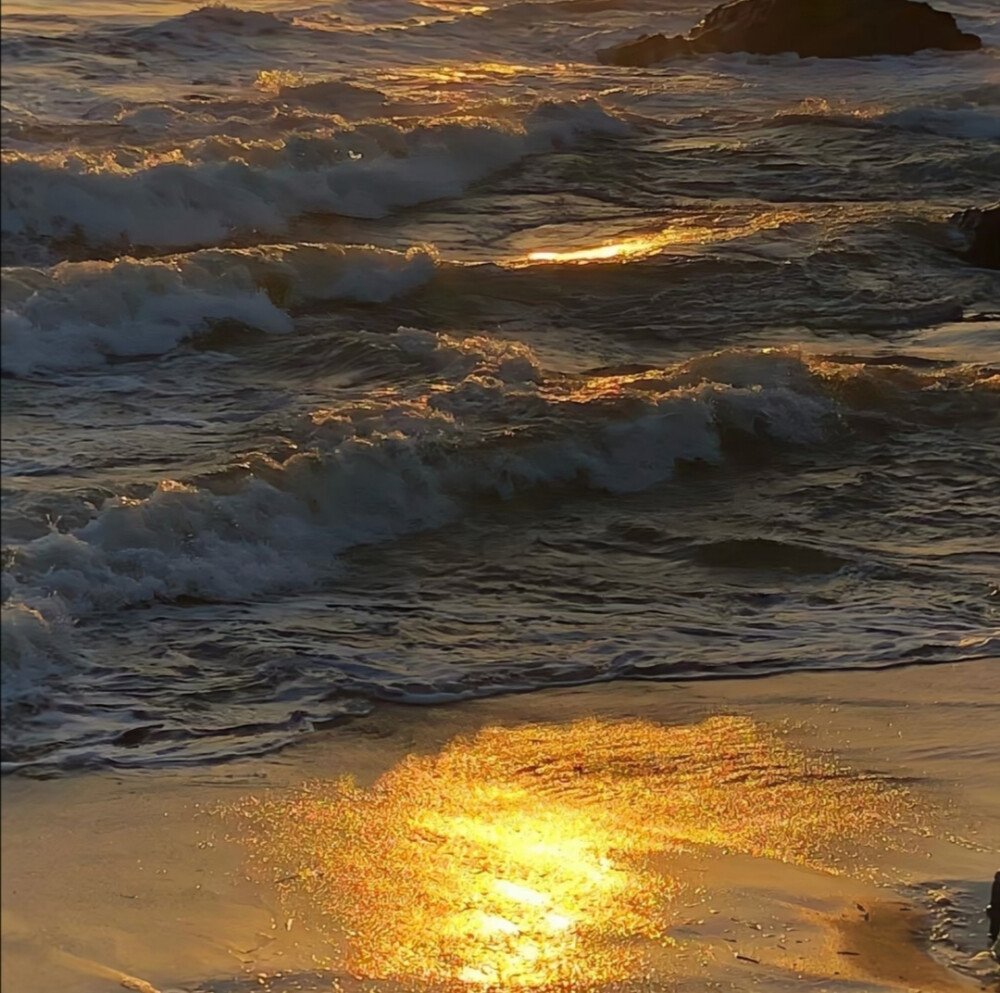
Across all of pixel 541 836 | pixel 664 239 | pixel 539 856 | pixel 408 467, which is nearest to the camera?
pixel 539 856

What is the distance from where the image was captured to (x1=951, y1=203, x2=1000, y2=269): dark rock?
12.0 m

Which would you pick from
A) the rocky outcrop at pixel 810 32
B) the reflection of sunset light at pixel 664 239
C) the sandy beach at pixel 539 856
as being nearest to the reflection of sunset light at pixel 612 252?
the reflection of sunset light at pixel 664 239

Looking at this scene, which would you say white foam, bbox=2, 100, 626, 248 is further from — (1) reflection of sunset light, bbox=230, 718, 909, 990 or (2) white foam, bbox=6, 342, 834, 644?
(1) reflection of sunset light, bbox=230, 718, 909, 990

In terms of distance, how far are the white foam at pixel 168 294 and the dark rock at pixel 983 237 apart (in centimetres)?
373

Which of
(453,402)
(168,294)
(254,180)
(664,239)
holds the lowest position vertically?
(453,402)

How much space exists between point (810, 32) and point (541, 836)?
18947mm

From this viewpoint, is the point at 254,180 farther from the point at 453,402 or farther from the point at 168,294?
the point at 453,402

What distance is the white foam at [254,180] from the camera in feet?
39.4

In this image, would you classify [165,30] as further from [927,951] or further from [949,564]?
[927,951]

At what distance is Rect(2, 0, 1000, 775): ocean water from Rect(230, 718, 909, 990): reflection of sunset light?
1.80ft

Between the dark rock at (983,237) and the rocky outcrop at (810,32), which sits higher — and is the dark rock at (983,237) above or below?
below

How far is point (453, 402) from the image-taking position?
8250 mm

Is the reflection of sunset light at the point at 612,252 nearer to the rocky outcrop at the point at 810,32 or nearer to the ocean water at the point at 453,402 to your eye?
the ocean water at the point at 453,402

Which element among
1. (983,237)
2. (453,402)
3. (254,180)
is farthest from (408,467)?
(254,180)
